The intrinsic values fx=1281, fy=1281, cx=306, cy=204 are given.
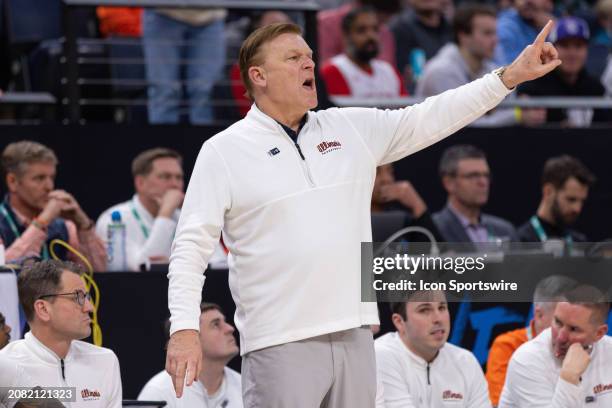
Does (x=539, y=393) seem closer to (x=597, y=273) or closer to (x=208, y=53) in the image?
(x=597, y=273)

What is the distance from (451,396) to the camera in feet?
21.6

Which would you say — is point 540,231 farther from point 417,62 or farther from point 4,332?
point 4,332

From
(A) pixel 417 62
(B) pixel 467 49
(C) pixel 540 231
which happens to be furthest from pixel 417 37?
(C) pixel 540 231

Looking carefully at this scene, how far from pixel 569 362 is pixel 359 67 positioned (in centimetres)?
439

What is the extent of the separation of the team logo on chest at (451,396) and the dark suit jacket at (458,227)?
2061mm

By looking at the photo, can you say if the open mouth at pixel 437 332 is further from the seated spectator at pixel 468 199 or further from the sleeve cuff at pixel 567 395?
the seated spectator at pixel 468 199

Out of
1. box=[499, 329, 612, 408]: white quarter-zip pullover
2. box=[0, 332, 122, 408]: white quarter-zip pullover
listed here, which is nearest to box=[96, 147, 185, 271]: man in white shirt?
box=[0, 332, 122, 408]: white quarter-zip pullover

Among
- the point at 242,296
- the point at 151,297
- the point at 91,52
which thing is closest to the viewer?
the point at 242,296

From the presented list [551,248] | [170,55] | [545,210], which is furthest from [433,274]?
[170,55]

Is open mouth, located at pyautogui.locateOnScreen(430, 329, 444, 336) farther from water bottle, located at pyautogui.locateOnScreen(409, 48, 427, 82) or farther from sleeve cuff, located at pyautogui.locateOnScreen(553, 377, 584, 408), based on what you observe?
water bottle, located at pyautogui.locateOnScreen(409, 48, 427, 82)

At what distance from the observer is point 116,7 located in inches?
367

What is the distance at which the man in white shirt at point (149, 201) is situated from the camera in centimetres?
806

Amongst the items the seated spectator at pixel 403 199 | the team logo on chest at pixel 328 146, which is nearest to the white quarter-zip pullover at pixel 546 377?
the seated spectator at pixel 403 199

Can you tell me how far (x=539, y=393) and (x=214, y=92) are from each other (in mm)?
4424
